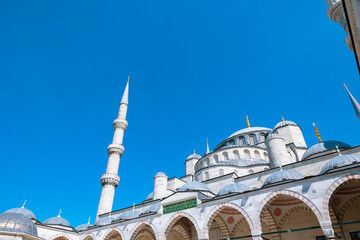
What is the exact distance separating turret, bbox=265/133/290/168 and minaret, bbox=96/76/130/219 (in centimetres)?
1286

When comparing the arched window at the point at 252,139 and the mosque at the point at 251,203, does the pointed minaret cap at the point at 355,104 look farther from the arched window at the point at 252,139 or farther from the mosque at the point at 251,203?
Answer: the arched window at the point at 252,139

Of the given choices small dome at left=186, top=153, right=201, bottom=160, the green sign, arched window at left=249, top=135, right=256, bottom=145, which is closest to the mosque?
the green sign

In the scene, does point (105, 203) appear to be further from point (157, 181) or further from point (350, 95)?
point (350, 95)

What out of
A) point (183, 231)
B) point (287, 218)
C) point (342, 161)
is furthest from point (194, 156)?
point (342, 161)

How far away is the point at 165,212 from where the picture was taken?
41.5ft

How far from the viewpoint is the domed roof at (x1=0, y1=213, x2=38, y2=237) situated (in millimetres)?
7672

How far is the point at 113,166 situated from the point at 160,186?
6.76 metres

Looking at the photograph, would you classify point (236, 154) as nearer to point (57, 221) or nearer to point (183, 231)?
point (183, 231)

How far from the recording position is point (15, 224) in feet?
25.9

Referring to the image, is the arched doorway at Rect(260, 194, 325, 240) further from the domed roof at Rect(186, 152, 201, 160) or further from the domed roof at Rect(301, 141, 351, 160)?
the domed roof at Rect(186, 152, 201, 160)

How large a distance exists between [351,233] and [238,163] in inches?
319

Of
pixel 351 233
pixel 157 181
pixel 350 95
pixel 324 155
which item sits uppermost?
pixel 350 95

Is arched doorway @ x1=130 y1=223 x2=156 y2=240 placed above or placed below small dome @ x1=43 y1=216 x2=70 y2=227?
below

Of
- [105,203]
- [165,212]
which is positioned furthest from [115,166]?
[165,212]
